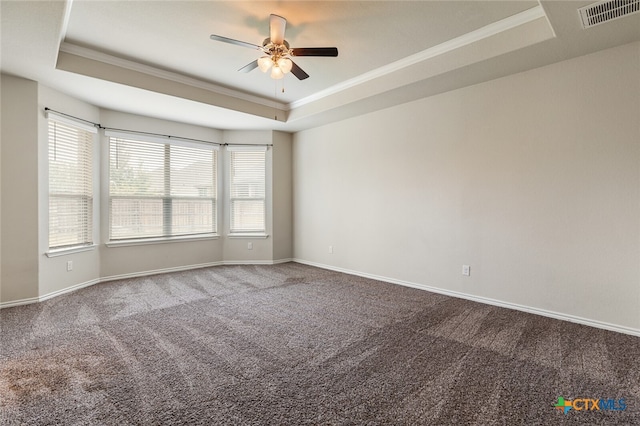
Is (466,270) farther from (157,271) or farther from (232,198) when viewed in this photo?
(157,271)

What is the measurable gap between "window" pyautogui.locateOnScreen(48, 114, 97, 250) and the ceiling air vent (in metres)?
5.63

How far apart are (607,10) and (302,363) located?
359 centimetres

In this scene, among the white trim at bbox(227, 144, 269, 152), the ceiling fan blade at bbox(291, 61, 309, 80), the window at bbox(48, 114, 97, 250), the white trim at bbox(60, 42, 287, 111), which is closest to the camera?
the ceiling fan blade at bbox(291, 61, 309, 80)

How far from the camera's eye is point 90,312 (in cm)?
340

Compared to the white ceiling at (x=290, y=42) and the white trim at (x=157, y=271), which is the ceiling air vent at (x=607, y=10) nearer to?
the white ceiling at (x=290, y=42)

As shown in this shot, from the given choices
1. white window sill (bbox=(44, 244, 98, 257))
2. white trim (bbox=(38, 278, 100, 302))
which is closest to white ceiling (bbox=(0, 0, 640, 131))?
white window sill (bbox=(44, 244, 98, 257))

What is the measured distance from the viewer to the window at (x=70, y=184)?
3.93 meters

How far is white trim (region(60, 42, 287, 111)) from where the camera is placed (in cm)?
333

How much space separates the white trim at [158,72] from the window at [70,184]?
102 centimetres

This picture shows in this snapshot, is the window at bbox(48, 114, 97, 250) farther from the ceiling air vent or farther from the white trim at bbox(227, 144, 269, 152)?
the ceiling air vent

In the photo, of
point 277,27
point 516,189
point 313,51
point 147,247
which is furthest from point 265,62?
point 147,247

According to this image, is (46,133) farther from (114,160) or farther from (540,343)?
(540,343)

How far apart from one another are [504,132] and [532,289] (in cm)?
179

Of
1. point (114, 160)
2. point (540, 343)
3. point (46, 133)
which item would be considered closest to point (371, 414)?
point (540, 343)
